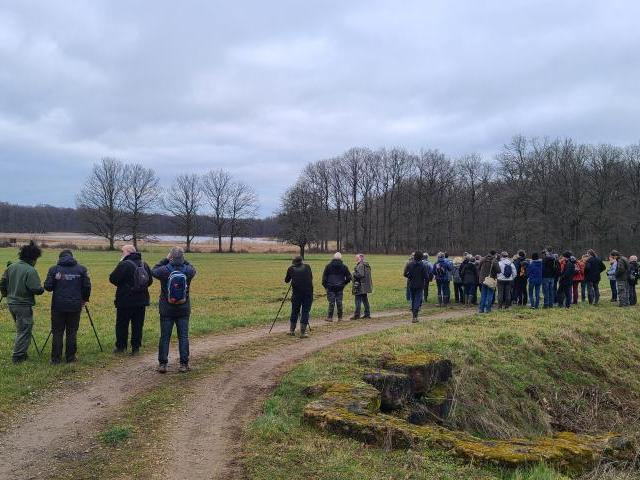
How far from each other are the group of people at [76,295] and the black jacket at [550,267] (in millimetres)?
13125

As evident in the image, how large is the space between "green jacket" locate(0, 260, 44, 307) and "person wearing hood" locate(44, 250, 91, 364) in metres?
0.29

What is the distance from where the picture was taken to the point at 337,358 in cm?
1052

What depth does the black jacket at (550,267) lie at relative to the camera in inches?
727

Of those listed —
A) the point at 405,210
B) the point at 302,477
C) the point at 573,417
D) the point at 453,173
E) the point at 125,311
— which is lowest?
the point at 573,417

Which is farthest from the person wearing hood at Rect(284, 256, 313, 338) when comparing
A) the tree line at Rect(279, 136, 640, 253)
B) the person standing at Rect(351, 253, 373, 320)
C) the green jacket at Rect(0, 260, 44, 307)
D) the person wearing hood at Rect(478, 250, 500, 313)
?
the tree line at Rect(279, 136, 640, 253)

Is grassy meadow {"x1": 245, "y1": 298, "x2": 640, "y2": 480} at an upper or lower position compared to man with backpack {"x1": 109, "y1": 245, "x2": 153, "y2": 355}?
lower

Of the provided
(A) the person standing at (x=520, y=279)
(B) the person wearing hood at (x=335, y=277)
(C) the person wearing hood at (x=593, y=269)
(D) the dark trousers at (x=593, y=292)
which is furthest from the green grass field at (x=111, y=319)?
(D) the dark trousers at (x=593, y=292)

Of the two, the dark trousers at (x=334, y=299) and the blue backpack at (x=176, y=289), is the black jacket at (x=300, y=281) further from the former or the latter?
the blue backpack at (x=176, y=289)

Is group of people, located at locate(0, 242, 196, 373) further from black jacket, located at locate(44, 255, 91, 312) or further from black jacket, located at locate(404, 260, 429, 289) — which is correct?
black jacket, located at locate(404, 260, 429, 289)

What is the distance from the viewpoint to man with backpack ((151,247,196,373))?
936 cm

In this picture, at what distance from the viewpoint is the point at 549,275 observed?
60.9 ft

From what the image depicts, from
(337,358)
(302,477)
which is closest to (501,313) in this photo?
(337,358)

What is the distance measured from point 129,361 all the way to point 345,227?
8449 centimetres

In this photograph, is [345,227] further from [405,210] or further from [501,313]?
[501,313]
